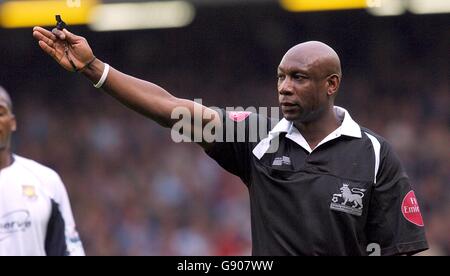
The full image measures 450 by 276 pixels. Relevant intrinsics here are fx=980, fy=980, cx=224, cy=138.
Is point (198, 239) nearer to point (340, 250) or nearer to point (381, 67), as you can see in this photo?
point (381, 67)

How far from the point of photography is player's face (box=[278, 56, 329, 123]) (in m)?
4.79

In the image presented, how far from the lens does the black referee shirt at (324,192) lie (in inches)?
181

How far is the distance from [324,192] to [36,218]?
8.21 feet

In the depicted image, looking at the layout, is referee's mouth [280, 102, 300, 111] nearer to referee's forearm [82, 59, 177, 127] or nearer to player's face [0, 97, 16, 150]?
referee's forearm [82, 59, 177, 127]

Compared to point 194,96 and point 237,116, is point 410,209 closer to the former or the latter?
point 237,116

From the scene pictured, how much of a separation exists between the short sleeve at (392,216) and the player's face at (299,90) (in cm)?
44

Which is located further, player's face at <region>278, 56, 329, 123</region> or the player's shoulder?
the player's shoulder

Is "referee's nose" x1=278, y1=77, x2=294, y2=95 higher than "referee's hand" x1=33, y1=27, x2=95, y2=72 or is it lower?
lower

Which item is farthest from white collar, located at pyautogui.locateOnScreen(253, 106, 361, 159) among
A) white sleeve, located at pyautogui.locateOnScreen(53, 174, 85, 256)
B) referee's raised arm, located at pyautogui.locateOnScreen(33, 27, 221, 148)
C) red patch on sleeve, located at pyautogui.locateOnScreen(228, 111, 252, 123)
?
white sleeve, located at pyautogui.locateOnScreen(53, 174, 85, 256)

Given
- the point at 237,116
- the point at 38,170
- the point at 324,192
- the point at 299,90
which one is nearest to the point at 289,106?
the point at 299,90

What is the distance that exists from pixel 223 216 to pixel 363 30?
318 cm

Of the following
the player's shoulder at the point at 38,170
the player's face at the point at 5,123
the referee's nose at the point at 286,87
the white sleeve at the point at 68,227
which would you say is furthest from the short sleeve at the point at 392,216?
the player's face at the point at 5,123

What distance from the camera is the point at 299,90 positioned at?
4805mm

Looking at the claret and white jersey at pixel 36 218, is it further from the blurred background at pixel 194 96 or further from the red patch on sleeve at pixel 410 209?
the blurred background at pixel 194 96
